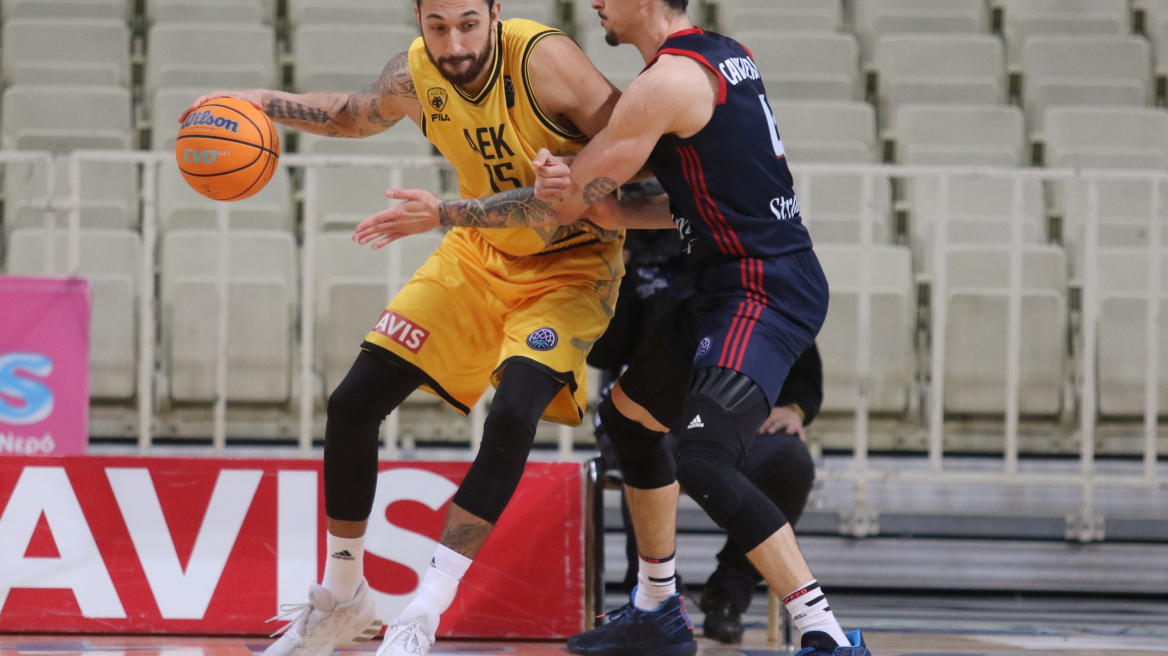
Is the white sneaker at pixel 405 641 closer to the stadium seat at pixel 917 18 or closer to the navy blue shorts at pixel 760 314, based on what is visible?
the navy blue shorts at pixel 760 314

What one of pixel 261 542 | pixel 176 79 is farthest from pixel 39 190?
pixel 261 542

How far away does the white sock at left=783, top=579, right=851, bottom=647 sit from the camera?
2.50 m

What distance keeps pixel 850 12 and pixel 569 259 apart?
514cm

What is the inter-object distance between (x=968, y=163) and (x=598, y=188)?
3.92 metres

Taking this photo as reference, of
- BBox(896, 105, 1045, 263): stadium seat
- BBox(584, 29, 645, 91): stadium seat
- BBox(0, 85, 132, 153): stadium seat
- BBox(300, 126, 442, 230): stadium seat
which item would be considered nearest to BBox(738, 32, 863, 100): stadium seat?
BBox(896, 105, 1045, 263): stadium seat

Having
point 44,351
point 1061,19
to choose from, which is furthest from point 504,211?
point 1061,19

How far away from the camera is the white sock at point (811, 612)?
2.50m

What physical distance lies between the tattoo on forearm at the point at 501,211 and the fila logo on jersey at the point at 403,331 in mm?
316

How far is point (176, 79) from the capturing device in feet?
20.6

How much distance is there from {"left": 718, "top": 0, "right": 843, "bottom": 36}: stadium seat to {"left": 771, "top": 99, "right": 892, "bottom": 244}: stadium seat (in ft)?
3.05

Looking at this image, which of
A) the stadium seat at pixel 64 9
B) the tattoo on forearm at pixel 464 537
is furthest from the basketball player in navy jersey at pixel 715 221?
the stadium seat at pixel 64 9

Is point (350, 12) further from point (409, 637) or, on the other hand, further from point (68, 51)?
point (409, 637)

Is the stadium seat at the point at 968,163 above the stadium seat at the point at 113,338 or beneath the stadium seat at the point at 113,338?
above

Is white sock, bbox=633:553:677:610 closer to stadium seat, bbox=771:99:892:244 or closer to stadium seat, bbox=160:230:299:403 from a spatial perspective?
stadium seat, bbox=160:230:299:403
